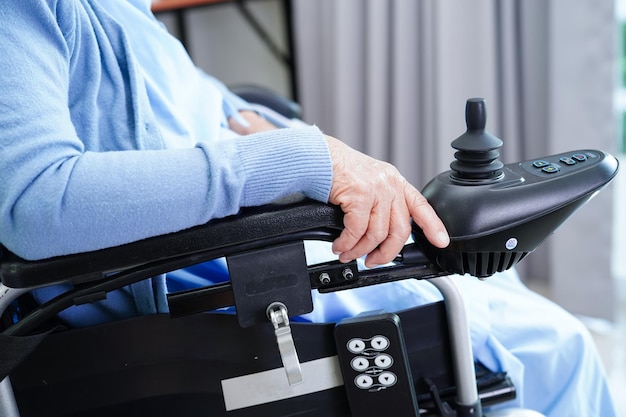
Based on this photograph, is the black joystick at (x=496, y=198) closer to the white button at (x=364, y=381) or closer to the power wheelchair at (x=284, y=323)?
the power wheelchair at (x=284, y=323)

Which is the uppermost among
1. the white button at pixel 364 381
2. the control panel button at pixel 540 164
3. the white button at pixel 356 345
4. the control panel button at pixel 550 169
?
the control panel button at pixel 540 164

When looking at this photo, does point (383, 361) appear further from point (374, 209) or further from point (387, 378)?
point (374, 209)

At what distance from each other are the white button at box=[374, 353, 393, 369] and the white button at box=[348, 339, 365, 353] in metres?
0.02

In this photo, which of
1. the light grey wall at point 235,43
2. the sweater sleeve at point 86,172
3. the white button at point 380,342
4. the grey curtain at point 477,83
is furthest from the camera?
the light grey wall at point 235,43

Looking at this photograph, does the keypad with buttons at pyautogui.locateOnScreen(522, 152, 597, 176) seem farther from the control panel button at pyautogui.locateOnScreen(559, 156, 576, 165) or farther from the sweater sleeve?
the sweater sleeve

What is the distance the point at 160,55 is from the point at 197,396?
0.55m

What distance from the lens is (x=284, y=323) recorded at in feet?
2.25

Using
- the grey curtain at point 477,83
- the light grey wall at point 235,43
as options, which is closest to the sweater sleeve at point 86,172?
the grey curtain at point 477,83

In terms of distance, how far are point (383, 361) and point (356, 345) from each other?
35 millimetres

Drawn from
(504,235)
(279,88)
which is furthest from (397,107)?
(504,235)

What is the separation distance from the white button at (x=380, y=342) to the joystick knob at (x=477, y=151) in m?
0.19

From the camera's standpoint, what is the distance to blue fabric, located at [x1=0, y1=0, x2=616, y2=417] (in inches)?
24.8

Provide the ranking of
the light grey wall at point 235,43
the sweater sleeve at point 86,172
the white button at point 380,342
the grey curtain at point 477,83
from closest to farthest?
the sweater sleeve at point 86,172, the white button at point 380,342, the grey curtain at point 477,83, the light grey wall at point 235,43

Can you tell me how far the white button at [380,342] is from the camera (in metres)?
0.73
